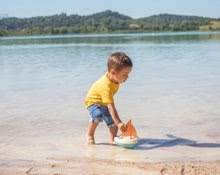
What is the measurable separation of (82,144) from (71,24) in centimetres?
14359

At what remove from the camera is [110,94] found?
527 cm

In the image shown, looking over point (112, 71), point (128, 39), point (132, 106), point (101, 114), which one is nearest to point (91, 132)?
point (101, 114)

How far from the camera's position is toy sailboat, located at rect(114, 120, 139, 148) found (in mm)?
5137

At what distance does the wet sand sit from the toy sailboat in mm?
67

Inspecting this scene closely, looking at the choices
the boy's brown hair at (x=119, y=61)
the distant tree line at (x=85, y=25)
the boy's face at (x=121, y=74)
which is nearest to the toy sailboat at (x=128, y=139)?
→ the boy's face at (x=121, y=74)

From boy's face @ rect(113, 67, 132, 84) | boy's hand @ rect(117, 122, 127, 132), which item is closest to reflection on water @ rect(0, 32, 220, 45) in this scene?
boy's face @ rect(113, 67, 132, 84)

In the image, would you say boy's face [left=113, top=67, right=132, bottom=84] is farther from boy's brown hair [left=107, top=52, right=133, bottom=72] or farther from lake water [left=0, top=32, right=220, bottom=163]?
lake water [left=0, top=32, right=220, bottom=163]

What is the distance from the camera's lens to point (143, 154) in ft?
16.3

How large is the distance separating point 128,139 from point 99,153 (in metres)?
0.37

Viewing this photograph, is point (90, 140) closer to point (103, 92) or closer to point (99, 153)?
point (99, 153)

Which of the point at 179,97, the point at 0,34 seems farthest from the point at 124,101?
the point at 0,34

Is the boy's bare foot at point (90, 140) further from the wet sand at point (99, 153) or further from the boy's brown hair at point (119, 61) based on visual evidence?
the boy's brown hair at point (119, 61)

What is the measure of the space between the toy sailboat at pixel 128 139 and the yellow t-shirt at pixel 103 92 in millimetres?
378

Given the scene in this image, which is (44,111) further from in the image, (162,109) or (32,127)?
(162,109)
